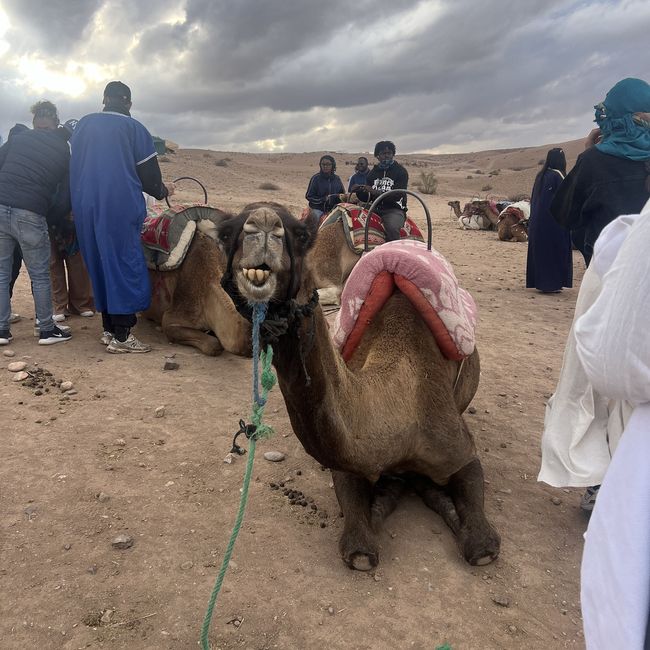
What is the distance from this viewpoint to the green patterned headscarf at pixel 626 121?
10.0 ft

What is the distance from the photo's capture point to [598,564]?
1.37 meters

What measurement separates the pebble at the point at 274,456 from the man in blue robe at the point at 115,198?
2.34 meters

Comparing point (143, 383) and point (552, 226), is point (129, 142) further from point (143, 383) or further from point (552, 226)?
point (552, 226)

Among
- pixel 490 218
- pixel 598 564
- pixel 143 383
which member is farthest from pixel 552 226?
pixel 490 218

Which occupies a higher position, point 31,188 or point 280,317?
point 31,188

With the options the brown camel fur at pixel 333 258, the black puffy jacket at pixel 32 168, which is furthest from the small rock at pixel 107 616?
the brown camel fur at pixel 333 258

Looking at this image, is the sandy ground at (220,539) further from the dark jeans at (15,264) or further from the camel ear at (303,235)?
the camel ear at (303,235)

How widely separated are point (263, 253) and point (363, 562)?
1.61 meters

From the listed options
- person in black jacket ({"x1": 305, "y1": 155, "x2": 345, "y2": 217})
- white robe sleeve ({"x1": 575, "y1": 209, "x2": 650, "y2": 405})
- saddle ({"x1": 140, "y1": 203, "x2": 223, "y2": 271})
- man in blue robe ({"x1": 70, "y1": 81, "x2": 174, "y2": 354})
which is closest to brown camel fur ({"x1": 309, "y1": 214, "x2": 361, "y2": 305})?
saddle ({"x1": 140, "y1": 203, "x2": 223, "y2": 271})

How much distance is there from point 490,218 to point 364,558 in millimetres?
16102

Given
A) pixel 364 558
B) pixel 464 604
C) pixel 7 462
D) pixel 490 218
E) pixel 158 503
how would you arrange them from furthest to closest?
1. pixel 490 218
2. pixel 7 462
3. pixel 158 503
4. pixel 364 558
5. pixel 464 604

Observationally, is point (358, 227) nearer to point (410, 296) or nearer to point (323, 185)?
point (323, 185)

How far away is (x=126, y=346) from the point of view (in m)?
5.20

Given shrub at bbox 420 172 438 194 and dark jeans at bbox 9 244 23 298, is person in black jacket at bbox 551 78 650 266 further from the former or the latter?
shrub at bbox 420 172 438 194
